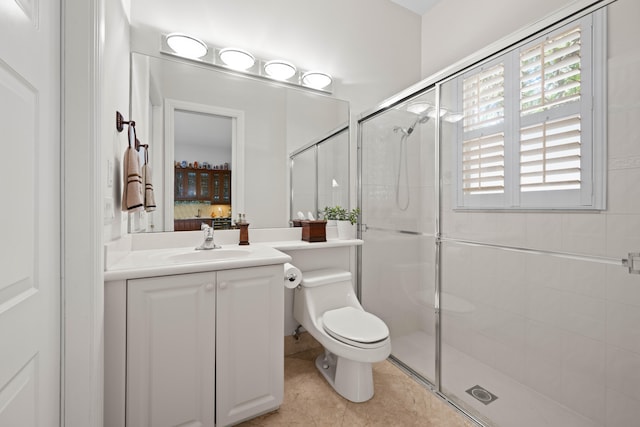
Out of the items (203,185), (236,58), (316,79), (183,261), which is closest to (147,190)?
(203,185)

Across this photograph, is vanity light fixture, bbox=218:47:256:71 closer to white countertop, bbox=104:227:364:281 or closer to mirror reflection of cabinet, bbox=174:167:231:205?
mirror reflection of cabinet, bbox=174:167:231:205

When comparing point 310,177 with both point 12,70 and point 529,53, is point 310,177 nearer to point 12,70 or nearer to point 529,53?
point 529,53

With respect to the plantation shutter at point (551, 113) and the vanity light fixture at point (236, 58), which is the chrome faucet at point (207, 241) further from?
the plantation shutter at point (551, 113)

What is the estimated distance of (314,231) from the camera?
199 cm

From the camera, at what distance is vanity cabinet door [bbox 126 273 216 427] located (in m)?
1.13

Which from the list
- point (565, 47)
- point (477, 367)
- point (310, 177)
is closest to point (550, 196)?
point (565, 47)

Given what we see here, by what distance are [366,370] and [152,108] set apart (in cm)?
199

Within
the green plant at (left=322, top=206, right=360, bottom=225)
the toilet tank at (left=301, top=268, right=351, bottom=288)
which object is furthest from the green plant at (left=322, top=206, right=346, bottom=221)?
the toilet tank at (left=301, top=268, right=351, bottom=288)

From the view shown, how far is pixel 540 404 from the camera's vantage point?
1388 millimetres

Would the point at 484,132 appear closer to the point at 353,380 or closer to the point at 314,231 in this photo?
the point at 314,231

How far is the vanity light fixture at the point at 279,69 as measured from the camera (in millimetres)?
1955

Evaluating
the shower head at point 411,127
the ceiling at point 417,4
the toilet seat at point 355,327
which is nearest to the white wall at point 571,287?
the shower head at point 411,127

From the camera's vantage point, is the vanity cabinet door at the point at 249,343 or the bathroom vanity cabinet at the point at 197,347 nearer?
the bathroom vanity cabinet at the point at 197,347

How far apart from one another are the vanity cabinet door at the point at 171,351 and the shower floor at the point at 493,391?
131 centimetres
